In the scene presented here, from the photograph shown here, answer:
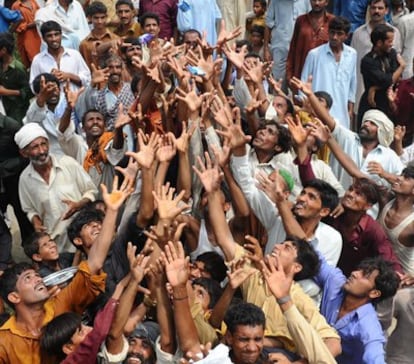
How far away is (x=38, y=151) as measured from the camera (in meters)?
6.73

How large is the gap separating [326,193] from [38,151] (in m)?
→ 2.18

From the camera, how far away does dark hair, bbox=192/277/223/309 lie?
519 cm

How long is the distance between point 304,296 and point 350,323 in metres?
0.31

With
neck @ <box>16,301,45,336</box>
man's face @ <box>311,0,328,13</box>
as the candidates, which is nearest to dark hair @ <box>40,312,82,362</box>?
neck @ <box>16,301,45,336</box>

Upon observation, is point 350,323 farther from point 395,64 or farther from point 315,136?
point 395,64

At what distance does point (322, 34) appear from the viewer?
9.40 m

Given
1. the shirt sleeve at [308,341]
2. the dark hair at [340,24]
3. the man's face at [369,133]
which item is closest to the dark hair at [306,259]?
the shirt sleeve at [308,341]

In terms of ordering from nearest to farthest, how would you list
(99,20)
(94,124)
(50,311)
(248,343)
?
(248,343) < (50,311) < (94,124) < (99,20)

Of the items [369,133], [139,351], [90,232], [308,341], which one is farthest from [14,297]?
[369,133]

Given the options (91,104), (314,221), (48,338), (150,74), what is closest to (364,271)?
(314,221)

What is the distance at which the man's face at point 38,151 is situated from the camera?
22.1 ft

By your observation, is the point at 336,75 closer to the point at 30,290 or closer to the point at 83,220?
the point at 83,220

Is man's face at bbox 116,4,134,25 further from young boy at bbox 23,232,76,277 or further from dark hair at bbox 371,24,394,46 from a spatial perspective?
young boy at bbox 23,232,76,277

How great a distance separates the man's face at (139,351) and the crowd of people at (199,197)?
13 millimetres
